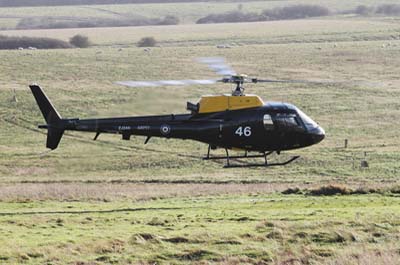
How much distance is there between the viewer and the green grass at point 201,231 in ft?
67.1

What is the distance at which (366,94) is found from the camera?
2566 inches

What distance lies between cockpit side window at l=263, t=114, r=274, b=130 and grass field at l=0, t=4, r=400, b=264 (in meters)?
2.33

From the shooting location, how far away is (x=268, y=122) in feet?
96.0

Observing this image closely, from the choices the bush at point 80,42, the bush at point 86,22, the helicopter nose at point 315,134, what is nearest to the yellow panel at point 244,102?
the helicopter nose at point 315,134

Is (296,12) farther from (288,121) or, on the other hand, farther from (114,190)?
(288,121)

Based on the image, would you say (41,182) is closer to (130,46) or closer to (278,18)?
(130,46)

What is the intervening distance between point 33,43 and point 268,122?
285ft

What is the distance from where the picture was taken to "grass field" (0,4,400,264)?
833 inches

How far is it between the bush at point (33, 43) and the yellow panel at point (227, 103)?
83430 mm

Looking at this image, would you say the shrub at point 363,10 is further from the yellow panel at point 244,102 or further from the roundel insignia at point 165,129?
the roundel insignia at point 165,129

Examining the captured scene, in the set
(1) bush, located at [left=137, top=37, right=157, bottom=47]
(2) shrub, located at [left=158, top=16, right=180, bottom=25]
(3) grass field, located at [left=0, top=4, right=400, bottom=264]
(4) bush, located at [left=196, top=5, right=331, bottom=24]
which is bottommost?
(2) shrub, located at [left=158, top=16, right=180, bottom=25]

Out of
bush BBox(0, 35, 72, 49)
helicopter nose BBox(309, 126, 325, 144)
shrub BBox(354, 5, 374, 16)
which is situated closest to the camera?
helicopter nose BBox(309, 126, 325, 144)

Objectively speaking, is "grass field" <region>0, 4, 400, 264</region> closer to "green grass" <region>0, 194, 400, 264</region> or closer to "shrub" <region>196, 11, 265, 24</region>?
"green grass" <region>0, 194, 400, 264</region>

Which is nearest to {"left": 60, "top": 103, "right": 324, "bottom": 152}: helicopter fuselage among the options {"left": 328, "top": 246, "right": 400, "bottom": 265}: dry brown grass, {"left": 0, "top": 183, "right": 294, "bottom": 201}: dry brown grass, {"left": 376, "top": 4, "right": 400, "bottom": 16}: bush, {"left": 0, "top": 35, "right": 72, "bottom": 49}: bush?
{"left": 0, "top": 183, "right": 294, "bottom": 201}: dry brown grass
